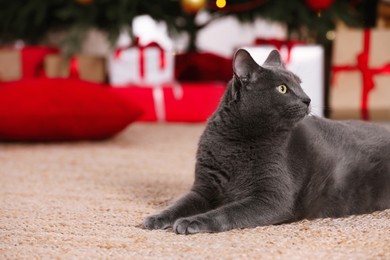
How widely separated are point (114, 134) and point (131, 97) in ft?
1.45

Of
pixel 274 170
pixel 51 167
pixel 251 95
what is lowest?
pixel 51 167

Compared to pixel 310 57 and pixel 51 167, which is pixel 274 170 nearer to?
pixel 51 167

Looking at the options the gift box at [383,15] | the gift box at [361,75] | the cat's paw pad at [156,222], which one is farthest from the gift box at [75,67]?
the cat's paw pad at [156,222]

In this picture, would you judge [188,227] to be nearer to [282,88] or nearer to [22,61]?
[282,88]

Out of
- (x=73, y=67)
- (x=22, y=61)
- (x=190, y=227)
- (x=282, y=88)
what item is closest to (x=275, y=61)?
(x=282, y=88)

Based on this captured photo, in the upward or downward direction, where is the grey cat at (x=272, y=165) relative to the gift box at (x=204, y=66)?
downward

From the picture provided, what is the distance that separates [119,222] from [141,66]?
150 centimetres

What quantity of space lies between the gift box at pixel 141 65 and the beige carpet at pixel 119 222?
0.81 m

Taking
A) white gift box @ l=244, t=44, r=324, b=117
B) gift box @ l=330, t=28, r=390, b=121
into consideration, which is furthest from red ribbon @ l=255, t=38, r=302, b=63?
gift box @ l=330, t=28, r=390, b=121

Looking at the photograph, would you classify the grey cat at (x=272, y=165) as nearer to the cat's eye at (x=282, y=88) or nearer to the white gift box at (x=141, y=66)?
the cat's eye at (x=282, y=88)

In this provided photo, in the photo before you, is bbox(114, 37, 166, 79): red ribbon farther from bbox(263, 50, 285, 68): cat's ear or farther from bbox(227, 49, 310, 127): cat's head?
bbox(227, 49, 310, 127): cat's head

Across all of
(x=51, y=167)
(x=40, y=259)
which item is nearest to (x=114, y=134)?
(x=51, y=167)

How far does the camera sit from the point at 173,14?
2.46 m

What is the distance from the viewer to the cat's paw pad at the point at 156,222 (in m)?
0.93
